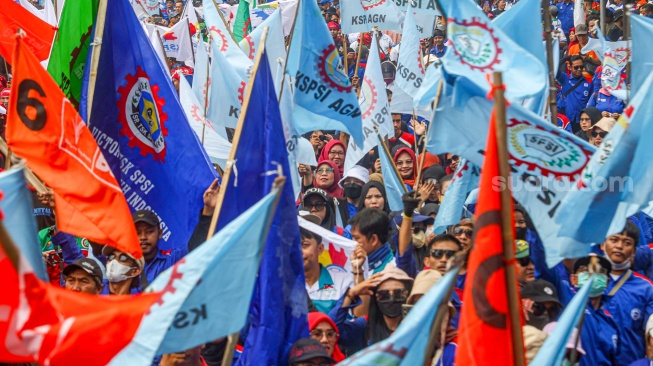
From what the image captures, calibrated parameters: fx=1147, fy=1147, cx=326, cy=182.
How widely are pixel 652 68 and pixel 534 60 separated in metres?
1.62

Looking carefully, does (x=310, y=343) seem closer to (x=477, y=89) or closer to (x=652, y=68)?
(x=477, y=89)

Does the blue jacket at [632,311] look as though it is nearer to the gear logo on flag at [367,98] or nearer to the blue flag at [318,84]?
the blue flag at [318,84]

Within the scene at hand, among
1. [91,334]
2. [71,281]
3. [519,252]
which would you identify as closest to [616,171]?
[519,252]

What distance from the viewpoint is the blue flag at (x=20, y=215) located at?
463 centimetres

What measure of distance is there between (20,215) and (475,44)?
8.15ft

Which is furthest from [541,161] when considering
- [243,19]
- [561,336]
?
[243,19]

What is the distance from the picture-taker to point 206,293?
455cm

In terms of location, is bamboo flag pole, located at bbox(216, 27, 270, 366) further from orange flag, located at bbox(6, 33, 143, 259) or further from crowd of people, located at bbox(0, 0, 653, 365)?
crowd of people, located at bbox(0, 0, 653, 365)

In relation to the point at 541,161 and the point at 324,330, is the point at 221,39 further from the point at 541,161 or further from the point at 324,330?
the point at 541,161

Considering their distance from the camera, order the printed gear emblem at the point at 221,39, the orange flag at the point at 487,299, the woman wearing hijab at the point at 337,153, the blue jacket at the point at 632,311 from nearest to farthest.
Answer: the orange flag at the point at 487,299
the blue jacket at the point at 632,311
the printed gear emblem at the point at 221,39
the woman wearing hijab at the point at 337,153

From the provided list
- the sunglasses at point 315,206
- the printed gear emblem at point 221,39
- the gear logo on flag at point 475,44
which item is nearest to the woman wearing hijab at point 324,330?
the gear logo on flag at point 475,44

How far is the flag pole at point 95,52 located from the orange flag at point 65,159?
85 centimetres

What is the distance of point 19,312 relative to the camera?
4.43 metres

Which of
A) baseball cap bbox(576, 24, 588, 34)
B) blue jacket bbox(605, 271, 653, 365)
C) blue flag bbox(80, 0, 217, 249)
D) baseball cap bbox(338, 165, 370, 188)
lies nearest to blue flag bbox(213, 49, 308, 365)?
blue flag bbox(80, 0, 217, 249)
